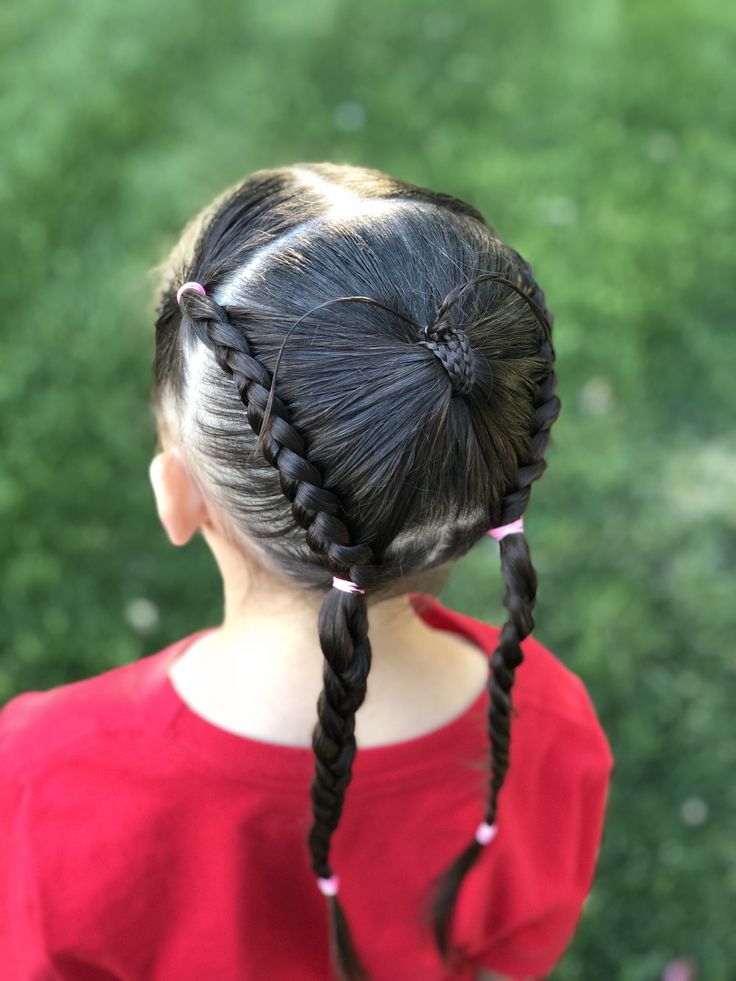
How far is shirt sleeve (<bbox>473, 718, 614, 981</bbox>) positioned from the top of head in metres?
0.44

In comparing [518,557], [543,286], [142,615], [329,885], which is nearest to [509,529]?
[518,557]

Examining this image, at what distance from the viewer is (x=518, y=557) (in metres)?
0.98

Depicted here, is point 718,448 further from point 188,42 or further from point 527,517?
point 188,42

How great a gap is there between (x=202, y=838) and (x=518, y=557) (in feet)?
1.69

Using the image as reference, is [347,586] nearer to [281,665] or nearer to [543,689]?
[281,665]

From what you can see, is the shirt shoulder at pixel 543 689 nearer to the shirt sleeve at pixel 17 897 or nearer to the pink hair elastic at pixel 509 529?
the pink hair elastic at pixel 509 529

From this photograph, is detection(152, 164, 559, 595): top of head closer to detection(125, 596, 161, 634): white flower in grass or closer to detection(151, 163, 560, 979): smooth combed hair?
detection(151, 163, 560, 979): smooth combed hair

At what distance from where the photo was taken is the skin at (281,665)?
3.77ft

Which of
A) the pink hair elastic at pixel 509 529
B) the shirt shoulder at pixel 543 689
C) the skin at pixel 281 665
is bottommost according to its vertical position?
the shirt shoulder at pixel 543 689

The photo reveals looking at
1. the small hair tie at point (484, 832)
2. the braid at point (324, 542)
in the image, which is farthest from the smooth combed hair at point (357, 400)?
the small hair tie at point (484, 832)

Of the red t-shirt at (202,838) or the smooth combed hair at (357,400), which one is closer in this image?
the smooth combed hair at (357,400)

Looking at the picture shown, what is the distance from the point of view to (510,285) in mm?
977

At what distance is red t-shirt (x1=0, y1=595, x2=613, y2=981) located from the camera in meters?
1.13

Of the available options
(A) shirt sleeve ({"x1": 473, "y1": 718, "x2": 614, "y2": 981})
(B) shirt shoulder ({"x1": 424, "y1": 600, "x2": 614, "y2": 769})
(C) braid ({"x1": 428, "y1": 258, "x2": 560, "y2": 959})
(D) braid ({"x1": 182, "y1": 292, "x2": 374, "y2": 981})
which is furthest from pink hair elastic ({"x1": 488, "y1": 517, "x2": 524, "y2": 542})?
(A) shirt sleeve ({"x1": 473, "y1": 718, "x2": 614, "y2": 981})
